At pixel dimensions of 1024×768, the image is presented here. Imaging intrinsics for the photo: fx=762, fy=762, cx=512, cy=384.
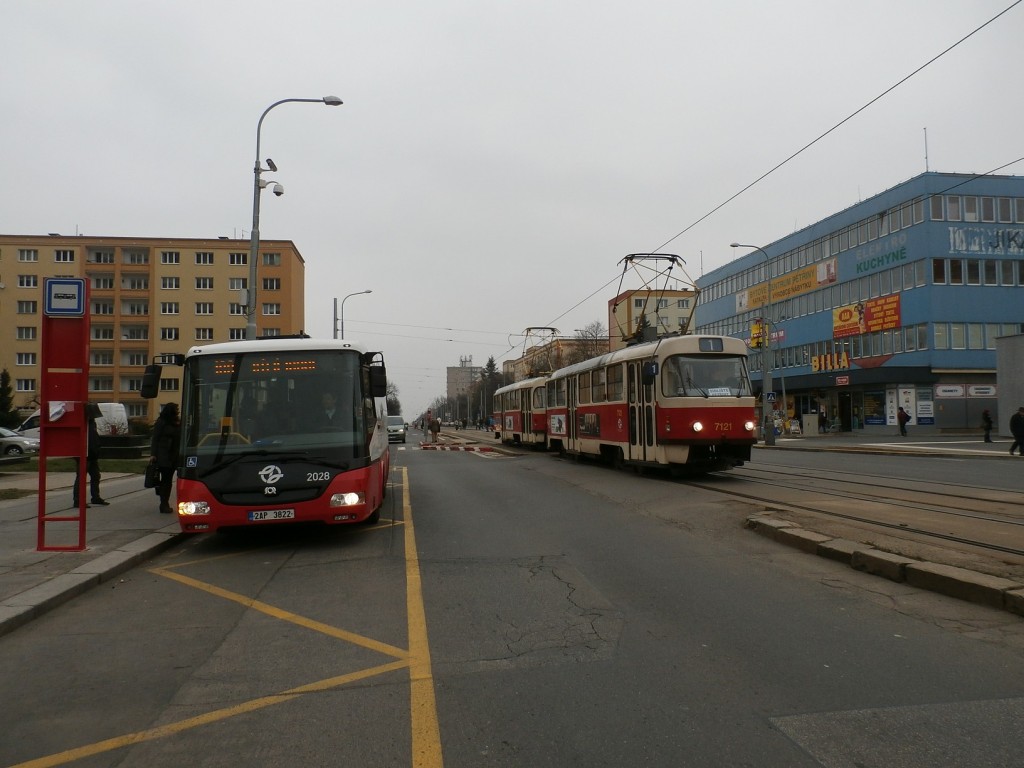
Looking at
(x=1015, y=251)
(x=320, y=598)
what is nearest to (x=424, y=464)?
(x=320, y=598)

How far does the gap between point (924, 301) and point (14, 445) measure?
4646 centimetres

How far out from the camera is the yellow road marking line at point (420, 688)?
3443 mm

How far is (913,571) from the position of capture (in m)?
6.49

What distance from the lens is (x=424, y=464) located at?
23.4 meters

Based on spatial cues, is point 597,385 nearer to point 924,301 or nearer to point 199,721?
point 199,721

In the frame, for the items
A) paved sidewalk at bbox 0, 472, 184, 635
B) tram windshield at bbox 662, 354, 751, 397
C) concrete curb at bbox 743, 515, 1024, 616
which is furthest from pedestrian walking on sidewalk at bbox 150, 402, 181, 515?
tram windshield at bbox 662, 354, 751, 397

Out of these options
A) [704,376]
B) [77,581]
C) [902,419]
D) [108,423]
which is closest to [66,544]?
[77,581]

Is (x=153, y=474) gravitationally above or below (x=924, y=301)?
below

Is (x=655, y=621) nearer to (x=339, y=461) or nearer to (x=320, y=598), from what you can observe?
(x=320, y=598)

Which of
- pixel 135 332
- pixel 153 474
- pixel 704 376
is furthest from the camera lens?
pixel 135 332

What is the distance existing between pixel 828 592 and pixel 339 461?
5.23 meters

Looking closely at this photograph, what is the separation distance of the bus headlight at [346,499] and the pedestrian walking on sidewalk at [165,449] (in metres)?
4.20

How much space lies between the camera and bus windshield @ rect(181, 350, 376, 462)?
8.64 meters

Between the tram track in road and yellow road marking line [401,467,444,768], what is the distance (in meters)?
5.15
